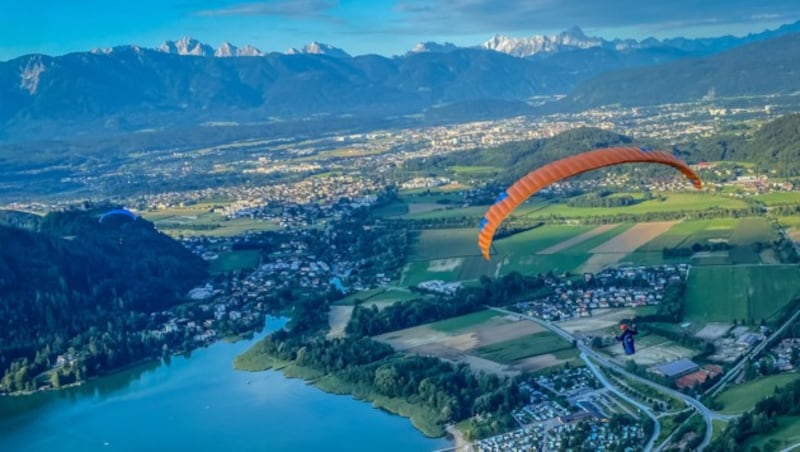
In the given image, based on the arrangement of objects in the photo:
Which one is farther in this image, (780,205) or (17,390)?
(780,205)

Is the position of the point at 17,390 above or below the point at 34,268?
below

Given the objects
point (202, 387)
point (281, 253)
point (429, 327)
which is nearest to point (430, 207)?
point (281, 253)

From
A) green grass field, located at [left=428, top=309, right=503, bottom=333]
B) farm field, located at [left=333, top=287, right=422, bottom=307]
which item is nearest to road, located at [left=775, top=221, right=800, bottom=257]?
green grass field, located at [left=428, top=309, right=503, bottom=333]

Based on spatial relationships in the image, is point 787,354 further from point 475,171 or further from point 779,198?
point 475,171

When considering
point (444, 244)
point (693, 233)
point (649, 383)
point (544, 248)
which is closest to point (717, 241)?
point (693, 233)

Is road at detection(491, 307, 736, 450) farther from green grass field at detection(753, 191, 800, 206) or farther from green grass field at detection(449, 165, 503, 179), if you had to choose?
green grass field at detection(449, 165, 503, 179)

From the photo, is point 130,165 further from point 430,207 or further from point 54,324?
point 54,324

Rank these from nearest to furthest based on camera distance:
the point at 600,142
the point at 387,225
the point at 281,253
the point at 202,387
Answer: the point at 202,387 → the point at 281,253 → the point at 387,225 → the point at 600,142
